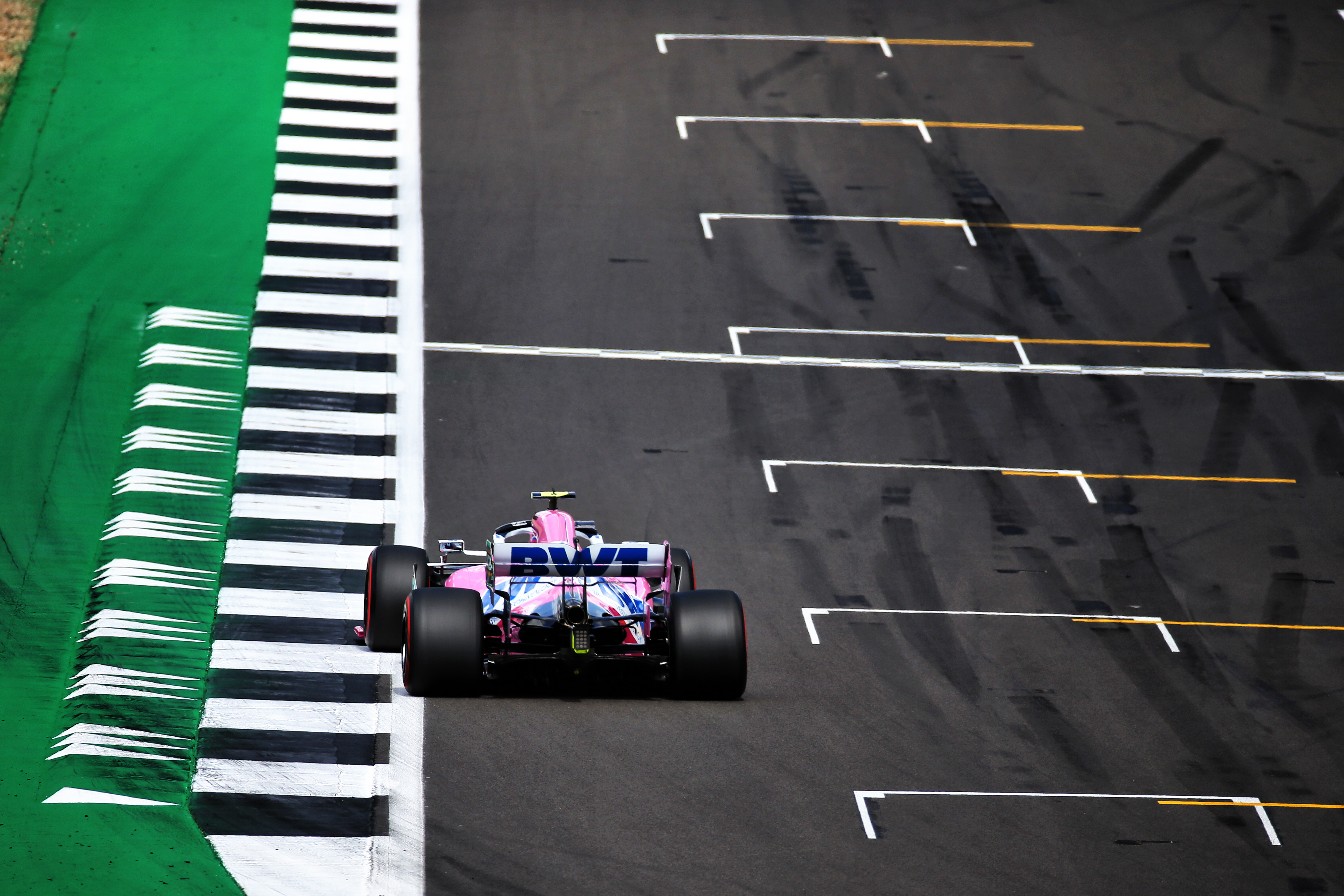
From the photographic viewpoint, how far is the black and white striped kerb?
19.4 meters

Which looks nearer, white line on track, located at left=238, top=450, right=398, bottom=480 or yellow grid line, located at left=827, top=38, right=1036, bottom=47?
white line on track, located at left=238, top=450, right=398, bottom=480

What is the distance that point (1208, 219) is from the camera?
37656mm

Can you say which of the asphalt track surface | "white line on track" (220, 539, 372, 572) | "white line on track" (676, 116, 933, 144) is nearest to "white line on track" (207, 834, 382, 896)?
the asphalt track surface

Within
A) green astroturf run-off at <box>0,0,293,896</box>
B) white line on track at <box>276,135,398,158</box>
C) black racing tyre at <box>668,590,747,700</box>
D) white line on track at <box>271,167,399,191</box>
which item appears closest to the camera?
green astroturf run-off at <box>0,0,293,896</box>

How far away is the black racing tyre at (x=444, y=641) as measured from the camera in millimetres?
20172

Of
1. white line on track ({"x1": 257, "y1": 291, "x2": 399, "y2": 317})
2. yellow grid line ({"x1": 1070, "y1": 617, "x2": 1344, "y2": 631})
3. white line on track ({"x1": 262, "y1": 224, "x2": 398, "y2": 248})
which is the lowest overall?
yellow grid line ({"x1": 1070, "y1": 617, "x2": 1344, "y2": 631})

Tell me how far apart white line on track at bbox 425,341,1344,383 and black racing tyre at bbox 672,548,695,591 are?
9.37 m

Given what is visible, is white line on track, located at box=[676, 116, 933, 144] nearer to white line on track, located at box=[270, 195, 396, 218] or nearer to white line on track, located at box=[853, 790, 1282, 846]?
white line on track, located at box=[270, 195, 396, 218]

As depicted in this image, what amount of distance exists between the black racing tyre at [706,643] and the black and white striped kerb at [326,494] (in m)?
2.96

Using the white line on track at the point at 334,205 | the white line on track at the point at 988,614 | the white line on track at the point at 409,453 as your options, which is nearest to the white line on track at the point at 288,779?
the white line on track at the point at 409,453

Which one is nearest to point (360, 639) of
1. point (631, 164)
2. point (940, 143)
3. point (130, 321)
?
point (130, 321)

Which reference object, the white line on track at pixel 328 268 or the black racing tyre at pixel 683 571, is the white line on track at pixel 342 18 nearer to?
the white line on track at pixel 328 268

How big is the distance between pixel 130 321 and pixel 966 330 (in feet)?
45.7

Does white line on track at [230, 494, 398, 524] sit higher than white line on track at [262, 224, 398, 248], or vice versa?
white line on track at [262, 224, 398, 248]
